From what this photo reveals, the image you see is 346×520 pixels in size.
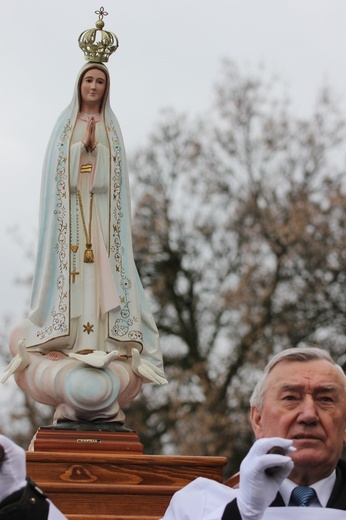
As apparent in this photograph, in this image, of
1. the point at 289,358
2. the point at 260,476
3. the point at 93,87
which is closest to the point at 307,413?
the point at 289,358

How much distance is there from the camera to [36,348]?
7543mm

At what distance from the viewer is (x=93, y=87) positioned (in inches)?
313

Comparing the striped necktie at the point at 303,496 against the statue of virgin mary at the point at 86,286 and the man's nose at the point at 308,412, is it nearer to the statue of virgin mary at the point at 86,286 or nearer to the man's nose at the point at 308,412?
the man's nose at the point at 308,412

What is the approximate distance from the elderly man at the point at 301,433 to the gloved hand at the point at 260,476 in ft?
0.60

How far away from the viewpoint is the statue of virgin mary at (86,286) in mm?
7395

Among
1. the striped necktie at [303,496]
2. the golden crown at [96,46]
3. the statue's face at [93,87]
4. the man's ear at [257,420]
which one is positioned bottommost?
the striped necktie at [303,496]

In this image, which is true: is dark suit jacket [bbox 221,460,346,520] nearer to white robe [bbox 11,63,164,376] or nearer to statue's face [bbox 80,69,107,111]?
white robe [bbox 11,63,164,376]

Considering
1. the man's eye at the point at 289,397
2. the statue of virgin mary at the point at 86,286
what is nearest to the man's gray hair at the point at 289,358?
the man's eye at the point at 289,397

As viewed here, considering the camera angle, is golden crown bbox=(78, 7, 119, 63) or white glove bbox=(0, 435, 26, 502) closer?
white glove bbox=(0, 435, 26, 502)

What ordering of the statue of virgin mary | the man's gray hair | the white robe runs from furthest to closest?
the white robe < the statue of virgin mary < the man's gray hair

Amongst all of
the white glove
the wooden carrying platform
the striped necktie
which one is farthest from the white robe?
the white glove

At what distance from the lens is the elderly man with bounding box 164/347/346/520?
4008mm

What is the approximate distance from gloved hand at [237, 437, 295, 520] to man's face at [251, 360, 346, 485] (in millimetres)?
439

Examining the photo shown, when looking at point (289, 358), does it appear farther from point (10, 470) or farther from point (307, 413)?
point (10, 470)
